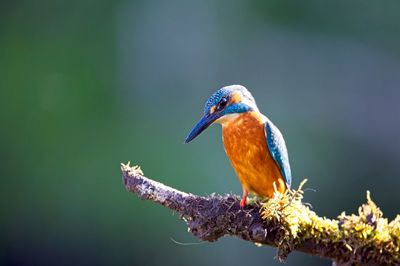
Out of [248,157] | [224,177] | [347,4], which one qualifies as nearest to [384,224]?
[248,157]

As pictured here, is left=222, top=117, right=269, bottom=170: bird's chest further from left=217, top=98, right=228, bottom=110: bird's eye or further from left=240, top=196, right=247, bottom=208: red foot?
left=240, top=196, right=247, bottom=208: red foot

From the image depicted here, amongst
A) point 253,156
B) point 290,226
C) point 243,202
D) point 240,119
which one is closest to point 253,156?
point 253,156

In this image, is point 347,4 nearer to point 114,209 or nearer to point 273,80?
point 273,80

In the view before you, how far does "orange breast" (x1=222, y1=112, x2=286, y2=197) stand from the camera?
283cm

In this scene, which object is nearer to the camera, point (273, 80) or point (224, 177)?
point (224, 177)

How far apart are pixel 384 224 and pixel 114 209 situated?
4.86 m

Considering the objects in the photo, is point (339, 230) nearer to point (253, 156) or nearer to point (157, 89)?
point (253, 156)

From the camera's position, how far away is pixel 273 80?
23.6ft

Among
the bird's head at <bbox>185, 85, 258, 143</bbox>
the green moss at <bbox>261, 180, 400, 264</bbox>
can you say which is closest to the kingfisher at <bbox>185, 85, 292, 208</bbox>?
the bird's head at <bbox>185, 85, 258, 143</bbox>

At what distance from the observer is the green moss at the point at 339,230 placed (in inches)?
97.0

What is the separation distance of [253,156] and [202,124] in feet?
0.74

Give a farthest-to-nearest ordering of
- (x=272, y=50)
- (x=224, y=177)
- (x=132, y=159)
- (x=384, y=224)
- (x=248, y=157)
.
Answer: (x=272, y=50) → (x=132, y=159) → (x=224, y=177) → (x=248, y=157) → (x=384, y=224)

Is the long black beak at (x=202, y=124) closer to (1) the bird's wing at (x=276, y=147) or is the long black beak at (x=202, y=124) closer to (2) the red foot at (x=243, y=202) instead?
(1) the bird's wing at (x=276, y=147)

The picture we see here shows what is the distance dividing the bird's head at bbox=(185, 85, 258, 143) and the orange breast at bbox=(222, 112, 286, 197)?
3cm
